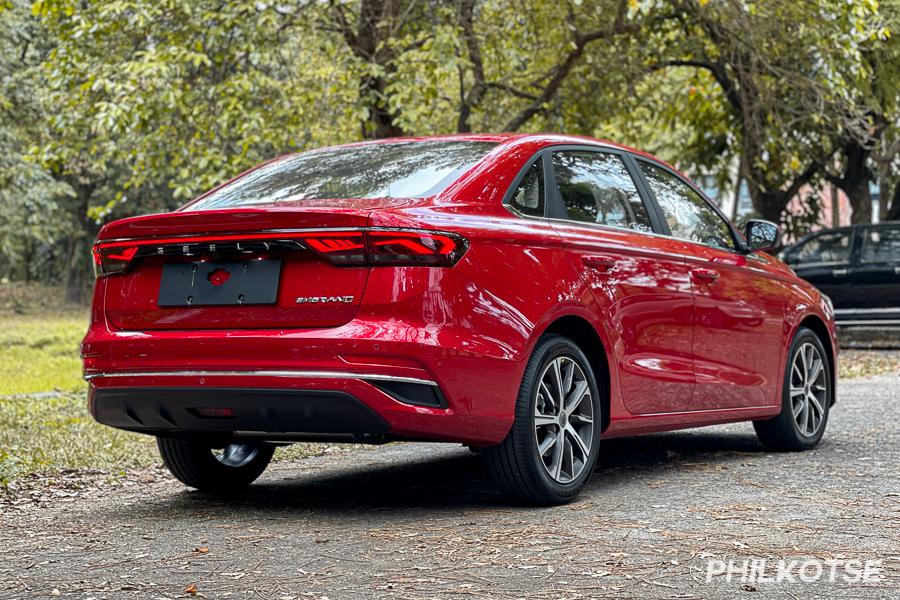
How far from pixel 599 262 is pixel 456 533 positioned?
1565 mm

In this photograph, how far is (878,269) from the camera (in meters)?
19.5

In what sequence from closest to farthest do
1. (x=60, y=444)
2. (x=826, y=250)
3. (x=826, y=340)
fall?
(x=826, y=340) < (x=60, y=444) < (x=826, y=250)

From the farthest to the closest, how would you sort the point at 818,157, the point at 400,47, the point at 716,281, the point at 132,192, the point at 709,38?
the point at 132,192 < the point at 818,157 < the point at 709,38 < the point at 400,47 < the point at 716,281

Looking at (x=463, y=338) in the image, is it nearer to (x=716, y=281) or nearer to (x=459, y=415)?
(x=459, y=415)

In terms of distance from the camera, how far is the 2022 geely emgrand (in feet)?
16.9

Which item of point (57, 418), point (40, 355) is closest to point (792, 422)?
point (57, 418)

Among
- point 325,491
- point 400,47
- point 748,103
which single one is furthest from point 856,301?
point 325,491

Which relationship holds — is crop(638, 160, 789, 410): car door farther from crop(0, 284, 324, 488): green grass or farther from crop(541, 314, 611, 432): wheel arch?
crop(0, 284, 324, 488): green grass

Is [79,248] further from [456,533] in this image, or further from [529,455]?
[456,533]

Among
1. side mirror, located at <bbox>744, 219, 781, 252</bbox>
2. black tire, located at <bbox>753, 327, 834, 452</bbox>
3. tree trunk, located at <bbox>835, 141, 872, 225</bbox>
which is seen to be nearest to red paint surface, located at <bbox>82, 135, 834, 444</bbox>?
side mirror, located at <bbox>744, 219, 781, 252</bbox>

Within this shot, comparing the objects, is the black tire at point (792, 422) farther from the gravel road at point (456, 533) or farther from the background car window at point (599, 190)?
the background car window at point (599, 190)

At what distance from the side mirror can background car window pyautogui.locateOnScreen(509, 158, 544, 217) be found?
2.09 metres

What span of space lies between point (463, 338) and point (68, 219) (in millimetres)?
38757

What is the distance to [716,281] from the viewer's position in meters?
7.12
